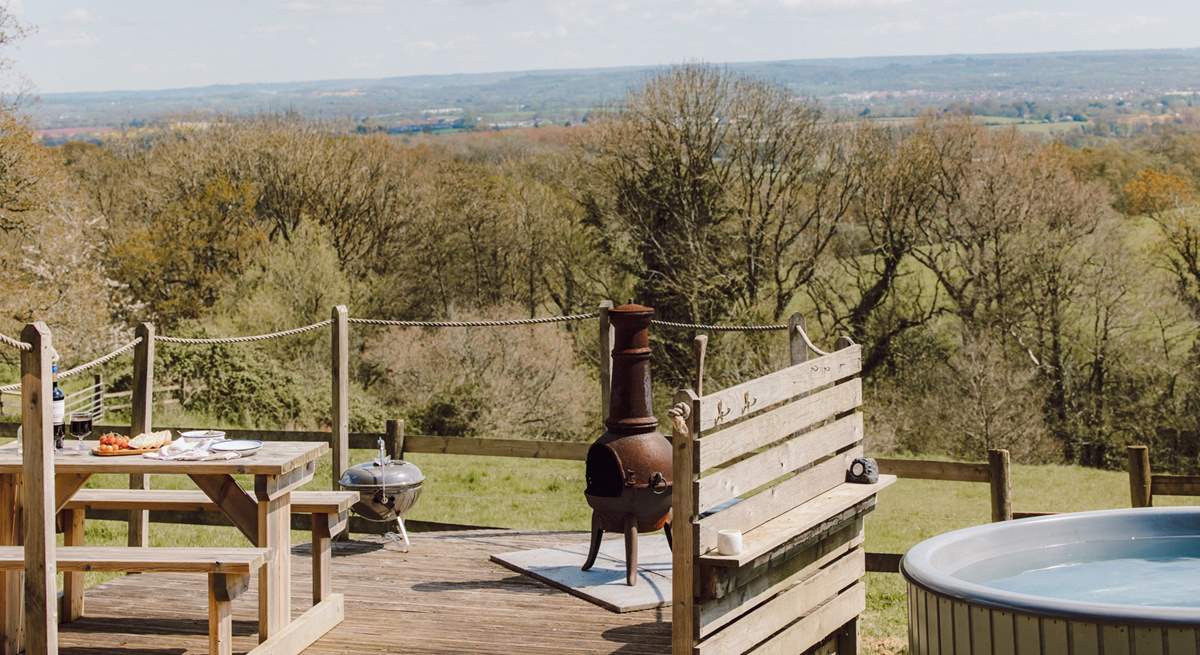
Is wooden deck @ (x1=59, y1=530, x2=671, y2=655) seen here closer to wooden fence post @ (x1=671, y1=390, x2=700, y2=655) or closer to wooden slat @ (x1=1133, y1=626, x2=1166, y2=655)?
wooden fence post @ (x1=671, y1=390, x2=700, y2=655)

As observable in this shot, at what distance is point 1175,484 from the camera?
7.17 meters

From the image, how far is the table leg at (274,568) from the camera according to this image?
534cm

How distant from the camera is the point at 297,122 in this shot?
1209 inches

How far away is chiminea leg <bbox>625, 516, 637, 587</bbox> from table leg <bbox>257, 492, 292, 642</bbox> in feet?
5.21

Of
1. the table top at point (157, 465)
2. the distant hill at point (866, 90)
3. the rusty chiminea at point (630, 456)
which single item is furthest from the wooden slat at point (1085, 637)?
the distant hill at point (866, 90)

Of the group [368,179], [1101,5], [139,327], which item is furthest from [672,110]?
[1101,5]

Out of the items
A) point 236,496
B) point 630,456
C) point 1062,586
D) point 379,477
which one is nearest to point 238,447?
point 236,496

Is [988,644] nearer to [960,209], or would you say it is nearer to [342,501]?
[342,501]

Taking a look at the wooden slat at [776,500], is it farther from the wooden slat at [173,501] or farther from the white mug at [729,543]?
the wooden slat at [173,501]

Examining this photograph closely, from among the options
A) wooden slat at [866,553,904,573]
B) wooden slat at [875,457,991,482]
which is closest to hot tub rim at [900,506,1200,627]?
wooden slat at [866,553,904,573]

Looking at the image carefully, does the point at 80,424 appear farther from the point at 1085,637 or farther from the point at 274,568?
the point at 1085,637

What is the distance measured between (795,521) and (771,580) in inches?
11.3

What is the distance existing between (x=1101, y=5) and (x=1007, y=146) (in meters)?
23.4

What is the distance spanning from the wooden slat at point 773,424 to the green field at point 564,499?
4.89m
